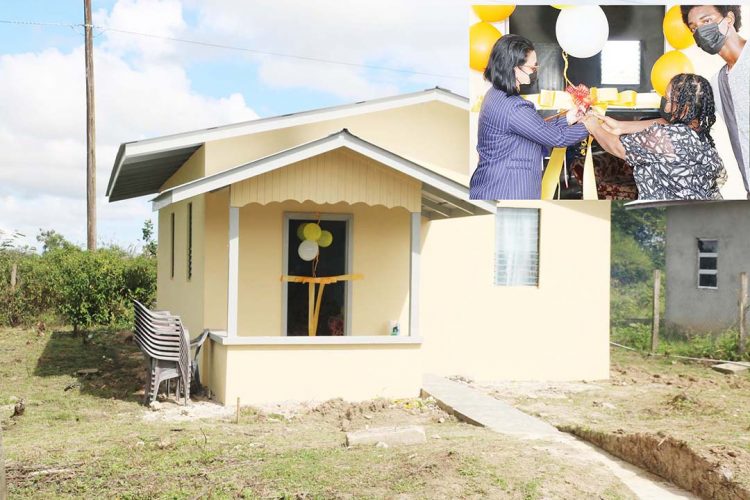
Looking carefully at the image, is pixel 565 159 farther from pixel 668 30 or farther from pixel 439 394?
pixel 439 394

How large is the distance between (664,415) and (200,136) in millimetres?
7083

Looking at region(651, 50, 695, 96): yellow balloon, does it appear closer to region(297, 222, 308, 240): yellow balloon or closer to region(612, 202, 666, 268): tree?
region(297, 222, 308, 240): yellow balloon

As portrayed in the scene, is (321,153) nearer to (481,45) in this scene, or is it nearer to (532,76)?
(481,45)

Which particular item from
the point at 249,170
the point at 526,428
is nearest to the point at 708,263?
the point at 526,428

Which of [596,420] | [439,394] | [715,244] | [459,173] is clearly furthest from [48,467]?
[715,244]

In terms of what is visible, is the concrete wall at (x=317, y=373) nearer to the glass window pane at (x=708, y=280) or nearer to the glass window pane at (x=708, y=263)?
the glass window pane at (x=708, y=280)

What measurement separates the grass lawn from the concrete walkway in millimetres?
243

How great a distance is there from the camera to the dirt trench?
23.4ft

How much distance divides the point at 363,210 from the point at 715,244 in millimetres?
11783

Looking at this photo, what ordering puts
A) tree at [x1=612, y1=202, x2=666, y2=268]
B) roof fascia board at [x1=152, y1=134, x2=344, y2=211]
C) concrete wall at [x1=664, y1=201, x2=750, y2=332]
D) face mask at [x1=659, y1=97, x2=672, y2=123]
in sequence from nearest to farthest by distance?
roof fascia board at [x1=152, y1=134, x2=344, y2=211] < face mask at [x1=659, y1=97, x2=672, y2=123] < concrete wall at [x1=664, y1=201, x2=750, y2=332] < tree at [x1=612, y1=202, x2=666, y2=268]

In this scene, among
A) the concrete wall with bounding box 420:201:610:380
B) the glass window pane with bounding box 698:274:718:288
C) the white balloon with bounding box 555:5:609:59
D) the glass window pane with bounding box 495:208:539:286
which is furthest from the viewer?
the glass window pane with bounding box 698:274:718:288

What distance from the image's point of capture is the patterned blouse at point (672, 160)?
12.6 m

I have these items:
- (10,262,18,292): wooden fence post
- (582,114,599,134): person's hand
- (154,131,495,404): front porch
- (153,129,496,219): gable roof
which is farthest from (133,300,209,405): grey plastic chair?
(10,262,18,292): wooden fence post

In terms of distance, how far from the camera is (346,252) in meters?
13.1
